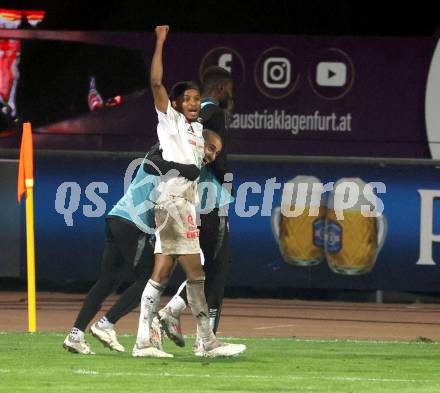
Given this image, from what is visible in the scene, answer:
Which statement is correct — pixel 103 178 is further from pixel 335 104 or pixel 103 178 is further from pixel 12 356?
pixel 12 356

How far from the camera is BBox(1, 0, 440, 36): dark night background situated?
16.5 meters

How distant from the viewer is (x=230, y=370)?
964 cm

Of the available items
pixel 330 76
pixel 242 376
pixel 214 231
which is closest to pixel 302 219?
pixel 330 76

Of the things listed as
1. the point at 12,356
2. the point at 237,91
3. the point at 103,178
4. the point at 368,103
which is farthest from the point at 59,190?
the point at 12,356

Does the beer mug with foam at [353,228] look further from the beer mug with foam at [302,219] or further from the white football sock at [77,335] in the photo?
the white football sock at [77,335]

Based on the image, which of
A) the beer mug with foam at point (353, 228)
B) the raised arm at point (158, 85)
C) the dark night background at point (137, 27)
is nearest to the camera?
the raised arm at point (158, 85)

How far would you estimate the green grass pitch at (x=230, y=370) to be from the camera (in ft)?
29.0

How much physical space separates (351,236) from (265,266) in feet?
3.29

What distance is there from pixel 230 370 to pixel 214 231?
1.34m

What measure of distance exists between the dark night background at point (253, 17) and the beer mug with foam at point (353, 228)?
6.01 feet

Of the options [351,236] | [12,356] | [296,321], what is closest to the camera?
[12,356]

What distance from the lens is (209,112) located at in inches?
413

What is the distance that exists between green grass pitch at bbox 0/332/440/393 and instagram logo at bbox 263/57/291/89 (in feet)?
17.4

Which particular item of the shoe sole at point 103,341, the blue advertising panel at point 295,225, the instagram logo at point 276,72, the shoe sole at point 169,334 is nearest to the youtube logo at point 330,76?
the instagram logo at point 276,72
